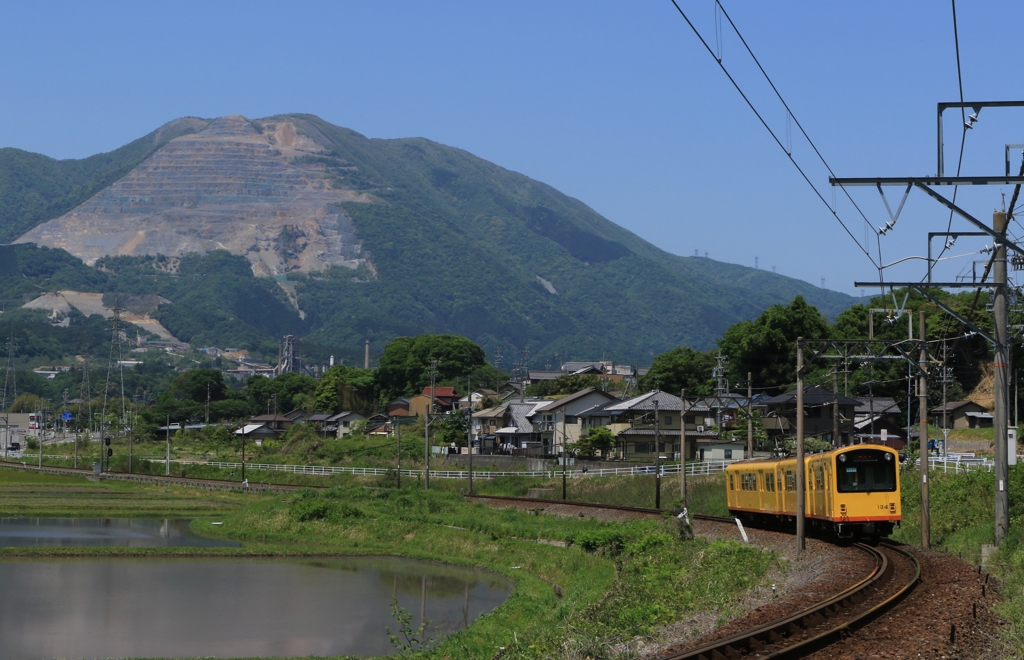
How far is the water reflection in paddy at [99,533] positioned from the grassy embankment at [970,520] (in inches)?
924

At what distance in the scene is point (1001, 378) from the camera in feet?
73.3

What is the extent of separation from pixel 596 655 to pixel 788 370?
6672 cm

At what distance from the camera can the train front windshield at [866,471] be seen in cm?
2664

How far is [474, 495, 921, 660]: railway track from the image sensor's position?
12.7 metres

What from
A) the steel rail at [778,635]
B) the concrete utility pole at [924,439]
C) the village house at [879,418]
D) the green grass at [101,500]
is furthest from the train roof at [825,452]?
the green grass at [101,500]

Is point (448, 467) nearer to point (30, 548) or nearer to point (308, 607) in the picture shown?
point (30, 548)

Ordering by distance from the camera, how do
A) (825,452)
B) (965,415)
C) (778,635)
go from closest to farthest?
1. (778,635)
2. (825,452)
3. (965,415)

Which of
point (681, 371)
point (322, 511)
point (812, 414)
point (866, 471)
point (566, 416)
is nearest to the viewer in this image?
point (866, 471)

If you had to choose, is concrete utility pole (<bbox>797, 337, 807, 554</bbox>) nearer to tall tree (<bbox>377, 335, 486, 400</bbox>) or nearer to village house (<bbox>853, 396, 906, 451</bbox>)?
village house (<bbox>853, 396, 906, 451</bbox>)

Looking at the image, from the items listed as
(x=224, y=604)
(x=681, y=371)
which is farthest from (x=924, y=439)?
(x=681, y=371)

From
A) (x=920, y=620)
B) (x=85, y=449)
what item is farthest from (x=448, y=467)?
(x=920, y=620)

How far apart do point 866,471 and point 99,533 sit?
3093cm

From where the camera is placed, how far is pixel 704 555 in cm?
2361

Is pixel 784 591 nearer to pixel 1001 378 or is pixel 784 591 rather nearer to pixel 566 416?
pixel 1001 378
